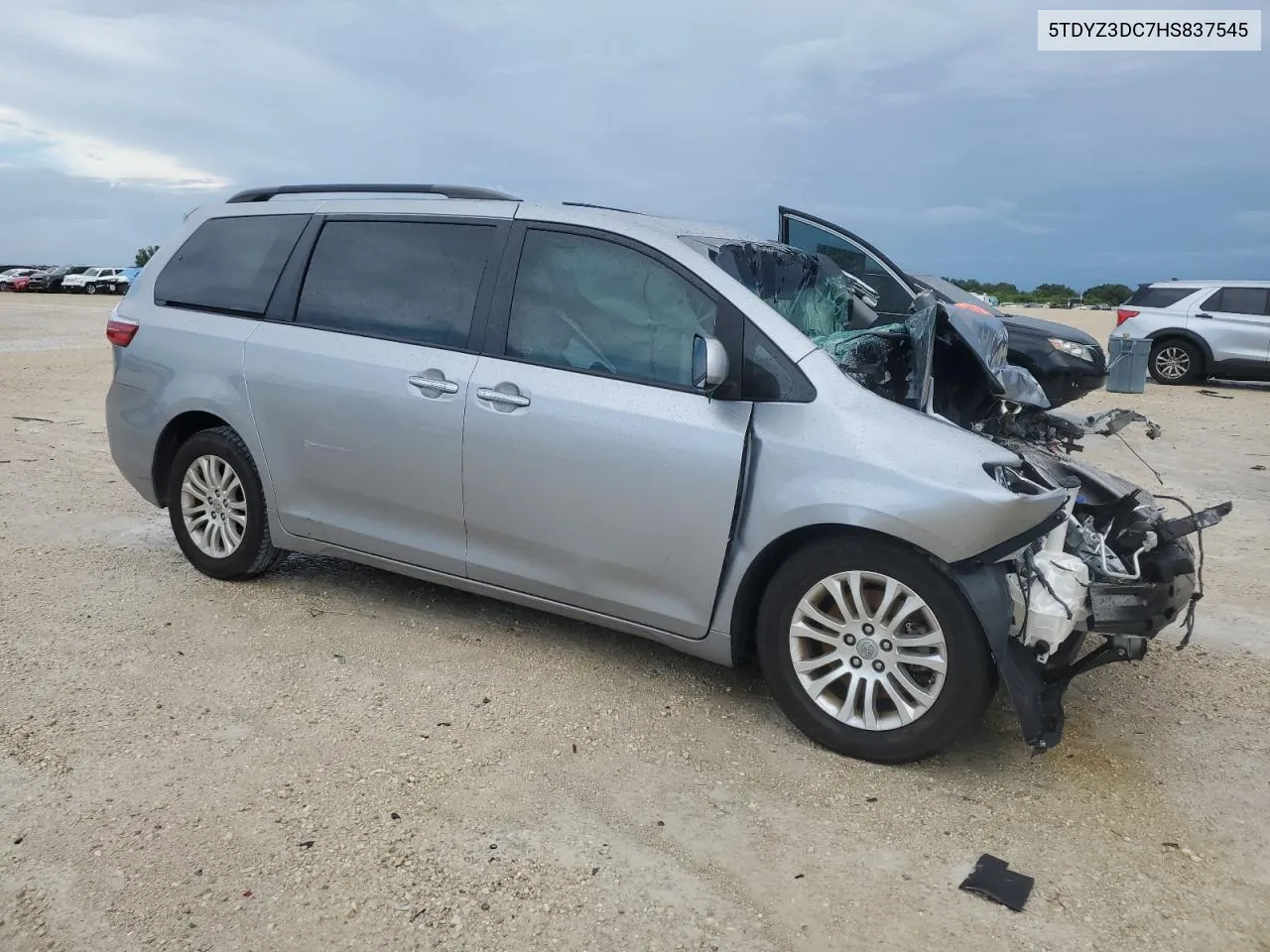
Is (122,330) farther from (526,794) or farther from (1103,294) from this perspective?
(1103,294)

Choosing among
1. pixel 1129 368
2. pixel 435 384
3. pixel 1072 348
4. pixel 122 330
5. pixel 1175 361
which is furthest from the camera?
pixel 1175 361

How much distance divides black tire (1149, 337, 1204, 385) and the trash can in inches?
58.5

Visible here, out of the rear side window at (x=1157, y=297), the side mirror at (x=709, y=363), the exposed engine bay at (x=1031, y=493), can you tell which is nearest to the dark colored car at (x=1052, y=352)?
the exposed engine bay at (x=1031, y=493)

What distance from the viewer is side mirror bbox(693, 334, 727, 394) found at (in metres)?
3.55

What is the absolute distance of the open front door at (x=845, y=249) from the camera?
5227 millimetres

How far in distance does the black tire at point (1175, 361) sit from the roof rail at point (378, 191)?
14.2m

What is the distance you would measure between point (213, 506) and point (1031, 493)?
3.77 m

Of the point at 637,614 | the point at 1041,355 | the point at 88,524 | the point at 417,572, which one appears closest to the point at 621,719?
the point at 637,614

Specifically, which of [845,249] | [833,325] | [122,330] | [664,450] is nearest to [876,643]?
[664,450]

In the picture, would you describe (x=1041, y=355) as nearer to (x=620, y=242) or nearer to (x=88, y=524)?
(x=620, y=242)

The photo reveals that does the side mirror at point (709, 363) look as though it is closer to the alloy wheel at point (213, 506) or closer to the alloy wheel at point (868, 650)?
the alloy wheel at point (868, 650)

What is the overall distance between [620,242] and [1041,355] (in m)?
7.68

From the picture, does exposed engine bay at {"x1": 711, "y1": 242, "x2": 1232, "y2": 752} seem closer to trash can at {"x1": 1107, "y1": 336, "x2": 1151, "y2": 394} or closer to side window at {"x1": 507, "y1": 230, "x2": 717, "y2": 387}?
side window at {"x1": 507, "y1": 230, "x2": 717, "y2": 387}

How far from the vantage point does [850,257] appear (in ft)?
17.6
